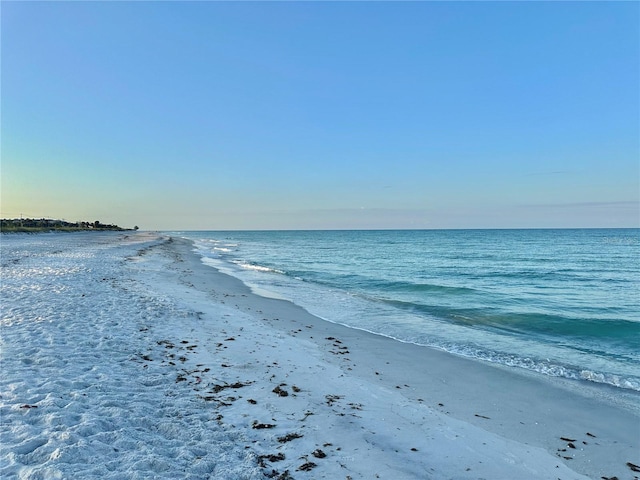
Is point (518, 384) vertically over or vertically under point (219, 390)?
under

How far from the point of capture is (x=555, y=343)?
11.0 metres

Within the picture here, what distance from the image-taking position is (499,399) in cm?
675

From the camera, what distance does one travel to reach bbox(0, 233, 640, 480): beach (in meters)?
4.05

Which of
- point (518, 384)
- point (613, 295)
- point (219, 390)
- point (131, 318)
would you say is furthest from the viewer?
point (613, 295)

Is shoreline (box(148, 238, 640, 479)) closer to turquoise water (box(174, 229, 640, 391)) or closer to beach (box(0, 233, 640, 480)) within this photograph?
beach (box(0, 233, 640, 480))

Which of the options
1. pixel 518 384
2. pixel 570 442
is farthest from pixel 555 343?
pixel 570 442

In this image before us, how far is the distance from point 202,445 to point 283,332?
6.34 meters

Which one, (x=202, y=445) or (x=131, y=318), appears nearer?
(x=202, y=445)

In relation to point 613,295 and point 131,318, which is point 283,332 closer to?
point 131,318

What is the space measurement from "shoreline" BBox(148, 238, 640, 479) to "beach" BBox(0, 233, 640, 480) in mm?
36

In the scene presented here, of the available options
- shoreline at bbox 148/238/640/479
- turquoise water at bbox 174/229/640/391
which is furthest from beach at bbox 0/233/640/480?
turquoise water at bbox 174/229/640/391

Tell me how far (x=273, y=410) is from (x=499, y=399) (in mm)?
4292

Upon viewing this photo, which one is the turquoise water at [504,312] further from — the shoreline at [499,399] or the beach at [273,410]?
the beach at [273,410]

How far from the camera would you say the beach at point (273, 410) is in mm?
4047
